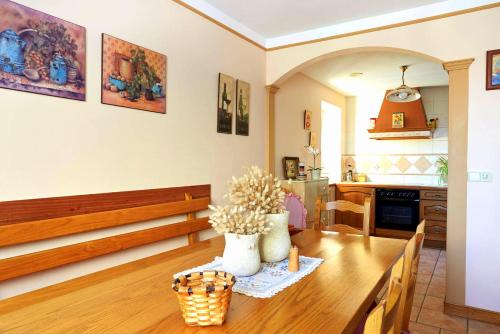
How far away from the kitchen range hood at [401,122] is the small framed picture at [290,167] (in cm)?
199

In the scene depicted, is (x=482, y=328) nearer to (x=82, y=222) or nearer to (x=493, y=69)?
(x=493, y=69)

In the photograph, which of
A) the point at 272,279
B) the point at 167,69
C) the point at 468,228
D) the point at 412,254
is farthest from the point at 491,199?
the point at 167,69

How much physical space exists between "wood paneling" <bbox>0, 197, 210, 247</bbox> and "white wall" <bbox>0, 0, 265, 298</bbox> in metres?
0.07

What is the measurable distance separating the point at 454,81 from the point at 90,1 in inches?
103

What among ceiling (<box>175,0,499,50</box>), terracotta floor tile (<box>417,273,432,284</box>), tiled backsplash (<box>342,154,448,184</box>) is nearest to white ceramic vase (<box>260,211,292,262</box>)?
ceiling (<box>175,0,499,50</box>)

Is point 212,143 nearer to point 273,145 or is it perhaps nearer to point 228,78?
point 228,78

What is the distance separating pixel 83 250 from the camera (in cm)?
177

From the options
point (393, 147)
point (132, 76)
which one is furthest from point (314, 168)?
point (132, 76)

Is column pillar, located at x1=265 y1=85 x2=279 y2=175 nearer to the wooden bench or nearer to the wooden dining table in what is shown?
the wooden bench

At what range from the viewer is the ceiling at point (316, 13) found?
2621 mm

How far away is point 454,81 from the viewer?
2592mm

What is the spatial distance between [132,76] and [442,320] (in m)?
2.87

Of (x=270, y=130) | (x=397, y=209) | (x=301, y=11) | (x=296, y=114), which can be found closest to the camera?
(x=301, y=11)

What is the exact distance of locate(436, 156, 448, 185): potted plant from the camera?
494 centimetres
